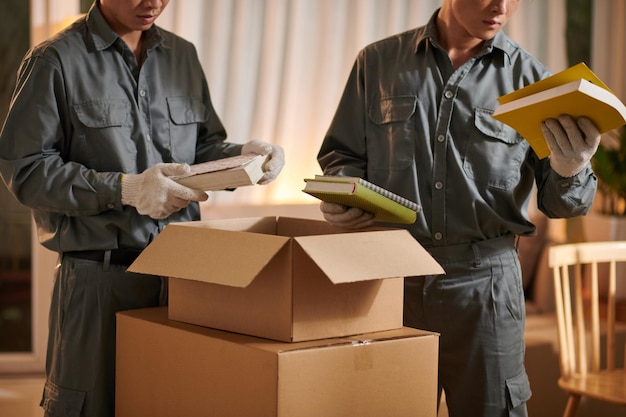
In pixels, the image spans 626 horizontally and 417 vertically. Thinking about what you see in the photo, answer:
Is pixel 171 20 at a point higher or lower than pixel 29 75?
higher

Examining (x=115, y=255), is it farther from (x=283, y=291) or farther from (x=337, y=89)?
(x=337, y=89)

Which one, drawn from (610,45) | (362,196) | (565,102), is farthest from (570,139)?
(610,45)

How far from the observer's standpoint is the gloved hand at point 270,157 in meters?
2.03

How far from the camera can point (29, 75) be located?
1.93 meters

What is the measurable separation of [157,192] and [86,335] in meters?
0.36

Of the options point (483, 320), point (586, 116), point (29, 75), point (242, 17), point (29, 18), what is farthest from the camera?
point (242, 17)

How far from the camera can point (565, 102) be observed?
5.60 feet

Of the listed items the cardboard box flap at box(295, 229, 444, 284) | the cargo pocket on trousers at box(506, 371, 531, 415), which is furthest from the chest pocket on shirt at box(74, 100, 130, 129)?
the cargo pocket on trousers at box(506, 371, 531, 415)

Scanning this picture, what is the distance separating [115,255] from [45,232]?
6.9 inches

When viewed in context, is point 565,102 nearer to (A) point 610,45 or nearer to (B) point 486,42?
(B) point 486,42

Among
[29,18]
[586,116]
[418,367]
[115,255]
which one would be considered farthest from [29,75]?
[29,18]

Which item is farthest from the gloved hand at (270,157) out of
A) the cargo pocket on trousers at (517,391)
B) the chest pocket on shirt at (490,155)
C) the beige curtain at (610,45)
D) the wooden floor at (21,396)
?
the beige curtain at (610,45)

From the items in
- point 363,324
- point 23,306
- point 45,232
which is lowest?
point 23,306

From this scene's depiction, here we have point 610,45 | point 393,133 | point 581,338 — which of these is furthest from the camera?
point 610,45
